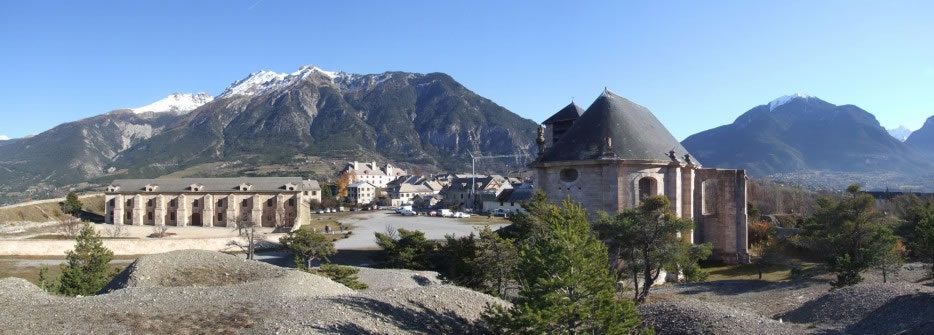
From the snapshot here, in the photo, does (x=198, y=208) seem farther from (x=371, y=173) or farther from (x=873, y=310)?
(x=371, y=173)

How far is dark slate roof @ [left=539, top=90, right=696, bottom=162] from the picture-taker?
27812 millimetres

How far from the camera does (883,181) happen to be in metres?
158

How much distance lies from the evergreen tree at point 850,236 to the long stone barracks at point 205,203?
194 feet

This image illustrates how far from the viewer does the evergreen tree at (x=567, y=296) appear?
1270 centimetres

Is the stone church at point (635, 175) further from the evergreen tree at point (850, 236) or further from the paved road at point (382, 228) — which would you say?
the paved road at point (382, 228)

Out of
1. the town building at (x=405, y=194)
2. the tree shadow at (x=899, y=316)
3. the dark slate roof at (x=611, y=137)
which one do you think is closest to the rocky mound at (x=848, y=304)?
the tree shadow at (x=899, y=316)

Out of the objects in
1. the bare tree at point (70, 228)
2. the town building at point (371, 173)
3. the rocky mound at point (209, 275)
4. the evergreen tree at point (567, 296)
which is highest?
the town building at point (371, 173)

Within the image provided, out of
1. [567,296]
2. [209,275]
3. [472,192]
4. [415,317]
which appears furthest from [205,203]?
[567,296]

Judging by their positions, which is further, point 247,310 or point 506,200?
point 506,200

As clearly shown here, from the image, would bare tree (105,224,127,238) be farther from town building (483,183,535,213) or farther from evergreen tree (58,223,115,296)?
town building (483,183,535,213)

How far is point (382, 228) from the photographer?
209 ft

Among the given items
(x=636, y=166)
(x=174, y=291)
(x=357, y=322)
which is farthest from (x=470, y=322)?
(x=636, y=166)

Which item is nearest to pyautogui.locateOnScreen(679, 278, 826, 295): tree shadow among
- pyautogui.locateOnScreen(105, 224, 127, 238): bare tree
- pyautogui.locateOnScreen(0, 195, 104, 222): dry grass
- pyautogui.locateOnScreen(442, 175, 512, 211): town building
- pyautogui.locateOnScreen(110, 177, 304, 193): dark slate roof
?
Result: pyautogui.locateOnScreen(110, 177, 304, 193): dark slate roof

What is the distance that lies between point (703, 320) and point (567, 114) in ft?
79.8
